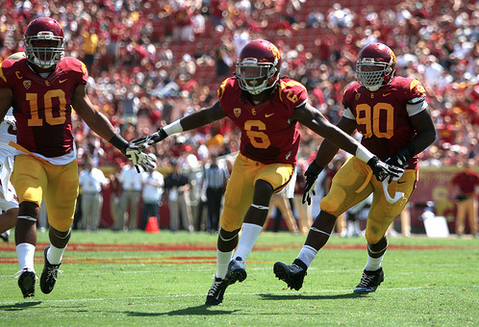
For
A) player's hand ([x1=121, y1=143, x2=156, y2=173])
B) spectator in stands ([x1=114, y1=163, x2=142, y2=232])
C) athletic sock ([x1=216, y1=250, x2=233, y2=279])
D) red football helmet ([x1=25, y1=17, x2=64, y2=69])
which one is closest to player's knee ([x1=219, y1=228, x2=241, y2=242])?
athletic sock ([x1=216, y1=250, x2=233, y2=279])

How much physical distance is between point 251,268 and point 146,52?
15.6m

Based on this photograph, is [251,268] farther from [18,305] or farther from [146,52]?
→ [146,52]

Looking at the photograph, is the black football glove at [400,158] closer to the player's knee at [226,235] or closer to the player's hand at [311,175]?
the player's hand at [311,175]

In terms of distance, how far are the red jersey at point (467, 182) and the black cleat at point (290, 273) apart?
10.7 m

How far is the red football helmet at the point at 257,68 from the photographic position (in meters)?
5.05

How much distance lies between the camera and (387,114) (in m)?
5.72

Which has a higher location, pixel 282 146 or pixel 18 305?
pixel 282 146

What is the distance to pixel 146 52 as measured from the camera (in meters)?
22.5

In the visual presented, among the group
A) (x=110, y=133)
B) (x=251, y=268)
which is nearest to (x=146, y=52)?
(x=251, y=268)

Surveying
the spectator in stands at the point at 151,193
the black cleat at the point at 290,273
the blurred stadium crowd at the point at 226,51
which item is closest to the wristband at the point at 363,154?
the black cleat at the point at 290,273

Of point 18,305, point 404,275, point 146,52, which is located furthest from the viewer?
point 146,52

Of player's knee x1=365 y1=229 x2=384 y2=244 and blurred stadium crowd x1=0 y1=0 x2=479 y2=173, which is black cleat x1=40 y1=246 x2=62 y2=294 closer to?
player's knee x1=365 y1=229 x2=384 y2=244

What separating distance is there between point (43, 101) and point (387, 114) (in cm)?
264

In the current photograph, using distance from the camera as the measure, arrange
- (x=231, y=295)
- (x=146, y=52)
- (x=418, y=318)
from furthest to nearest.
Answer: (x=146, y=52) < (x=231, y=295) < (x=418, y=318)
